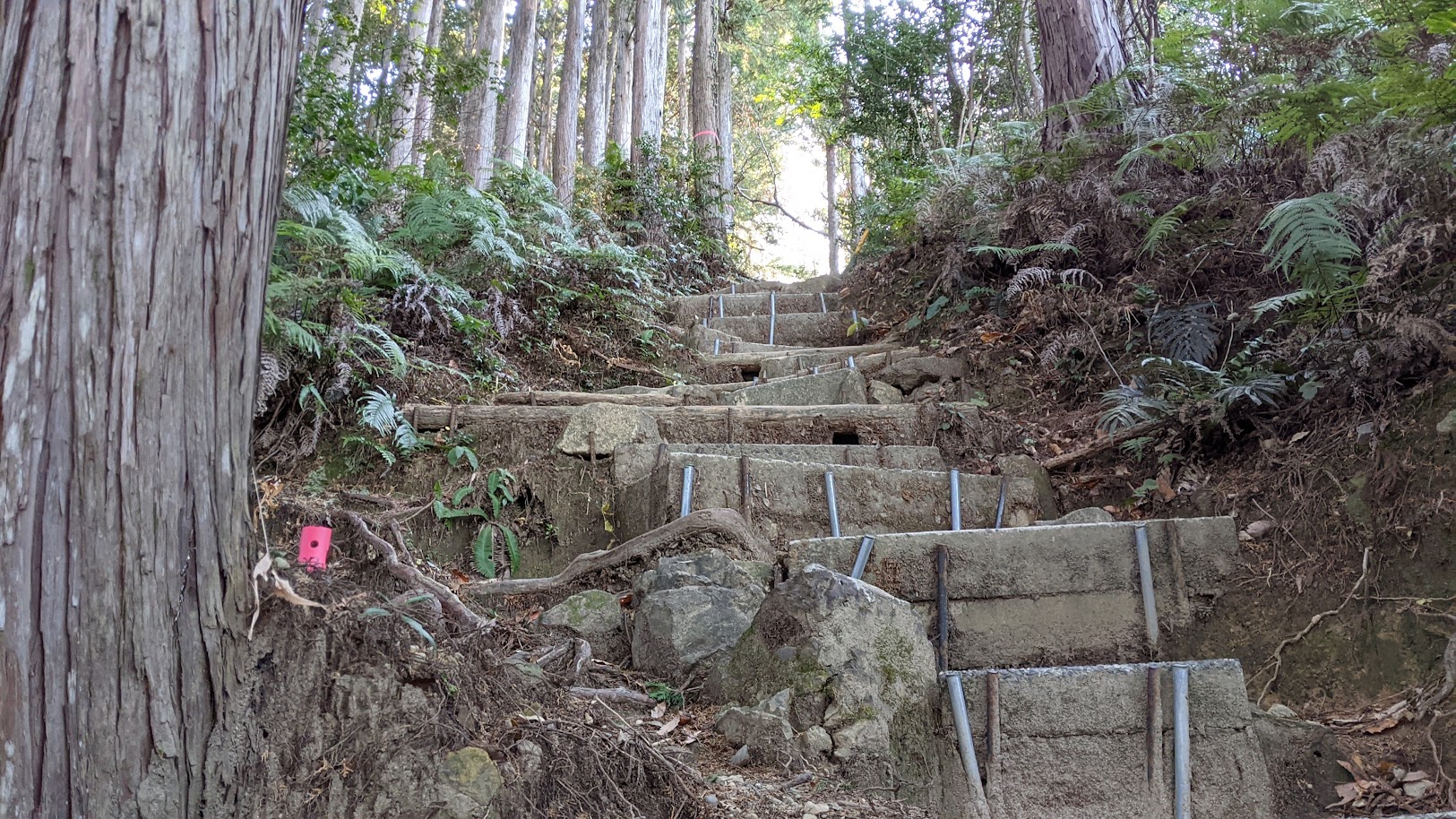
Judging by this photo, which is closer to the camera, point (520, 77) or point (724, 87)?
point (520, 77)

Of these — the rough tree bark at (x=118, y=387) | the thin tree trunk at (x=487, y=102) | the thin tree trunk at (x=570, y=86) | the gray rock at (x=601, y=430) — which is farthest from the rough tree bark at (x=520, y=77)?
the rough tree bark at (x=118, y=387)

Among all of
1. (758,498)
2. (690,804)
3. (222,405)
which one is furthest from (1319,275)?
(222,405)

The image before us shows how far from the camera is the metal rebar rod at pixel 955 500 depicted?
4.15m

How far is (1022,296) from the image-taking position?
18.6ft

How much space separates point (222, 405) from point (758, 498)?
8.61ft

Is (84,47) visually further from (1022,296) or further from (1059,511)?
(1022,296)

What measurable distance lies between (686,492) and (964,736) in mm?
1627

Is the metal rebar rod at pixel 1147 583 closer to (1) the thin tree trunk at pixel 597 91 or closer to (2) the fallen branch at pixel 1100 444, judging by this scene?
(2) the fallen branch at pixel 1100 444

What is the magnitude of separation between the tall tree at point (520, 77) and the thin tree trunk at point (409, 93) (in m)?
1.20

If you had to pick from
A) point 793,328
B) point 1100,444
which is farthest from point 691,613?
point 793,328

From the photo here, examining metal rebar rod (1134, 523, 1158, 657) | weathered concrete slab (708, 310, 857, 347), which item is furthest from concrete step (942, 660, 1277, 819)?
weathered concrete slab (708, 310, 857, 347)

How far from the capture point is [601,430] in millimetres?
4414

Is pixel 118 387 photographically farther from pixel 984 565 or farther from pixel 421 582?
pixel 984 565

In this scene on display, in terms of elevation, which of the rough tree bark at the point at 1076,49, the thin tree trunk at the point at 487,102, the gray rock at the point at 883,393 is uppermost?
the thin tree trunk at the point at 487,102
